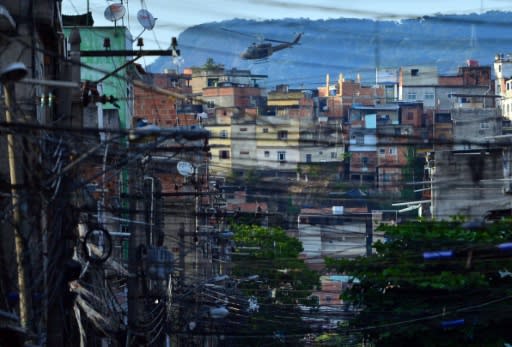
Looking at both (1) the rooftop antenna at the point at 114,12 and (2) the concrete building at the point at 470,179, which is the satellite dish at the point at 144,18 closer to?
(1) the rooftop antenna at the point at 114,12

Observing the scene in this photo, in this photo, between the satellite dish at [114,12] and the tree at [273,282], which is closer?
the satellite dish at [114,12]

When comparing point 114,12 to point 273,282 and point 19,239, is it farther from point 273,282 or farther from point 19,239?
point 273,282

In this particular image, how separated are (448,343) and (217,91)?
307 ft

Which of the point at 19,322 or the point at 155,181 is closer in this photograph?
the point at 19,322

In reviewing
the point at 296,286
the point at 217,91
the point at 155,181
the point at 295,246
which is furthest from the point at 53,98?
the point at 217,91

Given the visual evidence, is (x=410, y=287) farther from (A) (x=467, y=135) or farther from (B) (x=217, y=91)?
(B) (x=217, y=91)

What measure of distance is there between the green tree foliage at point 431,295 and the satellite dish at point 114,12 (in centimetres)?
624

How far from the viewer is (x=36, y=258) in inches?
819

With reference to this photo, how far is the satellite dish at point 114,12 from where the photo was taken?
112ft

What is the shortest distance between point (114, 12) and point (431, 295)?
938 centimetres

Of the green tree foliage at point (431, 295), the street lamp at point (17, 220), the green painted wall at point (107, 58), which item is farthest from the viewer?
the green painted wall at point (107, 58)

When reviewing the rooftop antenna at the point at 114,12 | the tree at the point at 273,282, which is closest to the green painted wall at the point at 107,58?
the tree at the point at 273,282

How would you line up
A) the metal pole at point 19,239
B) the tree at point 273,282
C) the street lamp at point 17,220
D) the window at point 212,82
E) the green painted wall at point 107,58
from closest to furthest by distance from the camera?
the street lamp at point 17,220 → the metal pole at point 19,239 → the tree at point 273,282 → the green painted wall at point 107,58 → the window at point 212,82

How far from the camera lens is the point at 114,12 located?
3438 cm
